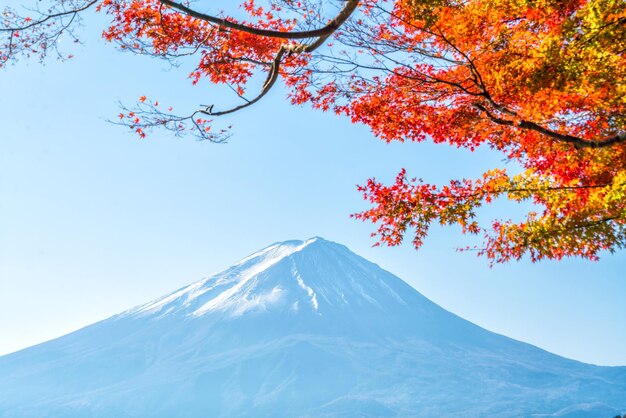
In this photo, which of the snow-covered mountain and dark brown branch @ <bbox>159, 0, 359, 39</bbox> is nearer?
dark brown branch @ <bbox>159, 0, 359, 39</bbox>

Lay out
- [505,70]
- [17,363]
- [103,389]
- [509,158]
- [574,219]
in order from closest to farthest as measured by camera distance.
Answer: [505,70]
[574,219]
[509,158]
[103,389]
[17,363]

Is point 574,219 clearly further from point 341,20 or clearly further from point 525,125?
point 341,20

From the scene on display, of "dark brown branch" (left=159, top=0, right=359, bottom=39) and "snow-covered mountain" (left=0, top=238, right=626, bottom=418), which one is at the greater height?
"dark brown branch" (left=159, top=0, right=359, bottom=39)

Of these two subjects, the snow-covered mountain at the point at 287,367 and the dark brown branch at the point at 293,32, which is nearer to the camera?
the dark brown branch at the point at 293,32

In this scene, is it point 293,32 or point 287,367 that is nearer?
point 293,32

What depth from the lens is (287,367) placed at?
534 feet

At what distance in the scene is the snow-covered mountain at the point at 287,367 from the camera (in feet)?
482

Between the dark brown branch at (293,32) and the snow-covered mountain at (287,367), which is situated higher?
the dark brown branch at (293,32)

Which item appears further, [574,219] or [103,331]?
[103,331]

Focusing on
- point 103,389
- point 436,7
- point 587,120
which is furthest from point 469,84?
point 103,389

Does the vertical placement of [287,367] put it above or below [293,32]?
below

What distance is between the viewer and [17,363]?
182000mm

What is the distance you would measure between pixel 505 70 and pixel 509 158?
1.75 meters

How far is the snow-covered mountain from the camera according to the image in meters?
147
